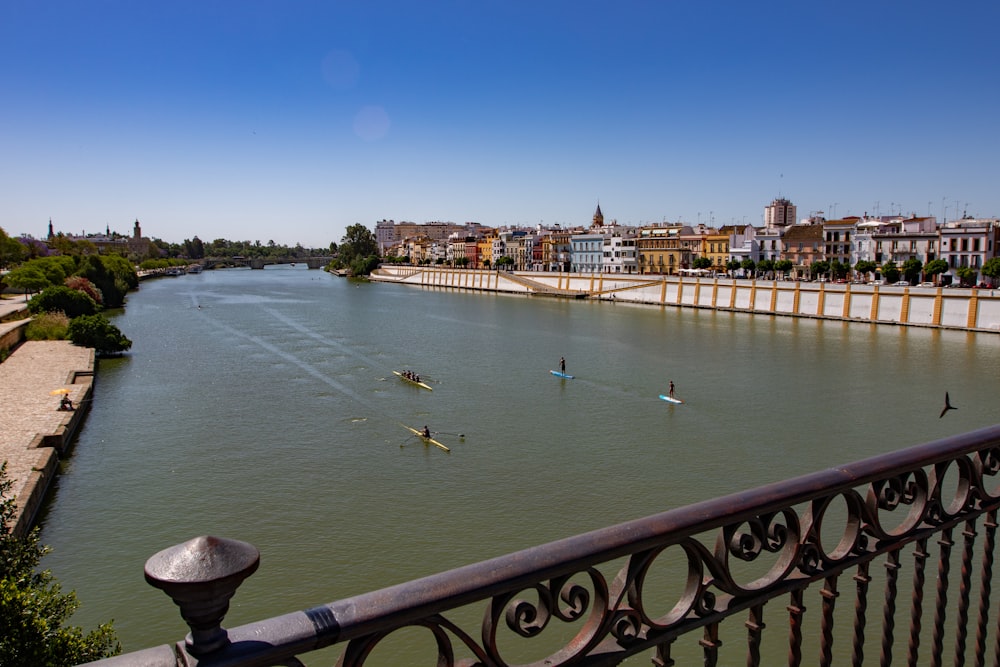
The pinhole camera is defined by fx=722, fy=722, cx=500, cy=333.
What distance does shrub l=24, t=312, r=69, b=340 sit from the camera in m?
28.0

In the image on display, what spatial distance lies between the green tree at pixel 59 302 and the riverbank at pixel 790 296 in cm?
3673

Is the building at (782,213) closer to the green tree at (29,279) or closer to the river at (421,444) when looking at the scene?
the river at (421,444)

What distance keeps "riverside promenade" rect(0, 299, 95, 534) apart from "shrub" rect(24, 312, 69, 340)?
1016 mm

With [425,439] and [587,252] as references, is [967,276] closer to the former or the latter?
[587,252]

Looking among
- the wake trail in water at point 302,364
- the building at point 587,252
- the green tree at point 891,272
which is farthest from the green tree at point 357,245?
the green tree at point 891,272

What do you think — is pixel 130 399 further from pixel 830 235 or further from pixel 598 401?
pixel 830 235

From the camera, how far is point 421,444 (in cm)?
1517

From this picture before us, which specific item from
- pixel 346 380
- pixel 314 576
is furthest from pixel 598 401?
pixel 314 576

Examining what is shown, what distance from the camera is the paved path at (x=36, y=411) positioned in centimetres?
1183

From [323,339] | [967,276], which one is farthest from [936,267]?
[323,339]

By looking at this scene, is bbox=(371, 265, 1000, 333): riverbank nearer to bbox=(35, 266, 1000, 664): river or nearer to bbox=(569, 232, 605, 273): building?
bbox=(35, 266, 1000, 664): river

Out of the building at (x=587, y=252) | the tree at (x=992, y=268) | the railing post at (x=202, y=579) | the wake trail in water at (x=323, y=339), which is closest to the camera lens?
the railing post at (x=202, y=579)

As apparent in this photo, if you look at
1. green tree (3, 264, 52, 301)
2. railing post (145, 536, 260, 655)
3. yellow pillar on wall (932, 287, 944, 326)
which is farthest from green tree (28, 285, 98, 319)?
yellow pillar on wall (932, 287, 944, 326)

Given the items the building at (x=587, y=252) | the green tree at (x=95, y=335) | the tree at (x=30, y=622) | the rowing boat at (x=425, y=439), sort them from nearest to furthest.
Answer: the tree at (x=30, y=622), the rowing boat at (x=425, y=439), the green tree at (x=95, y=335), the building at (x=587, y=252)
